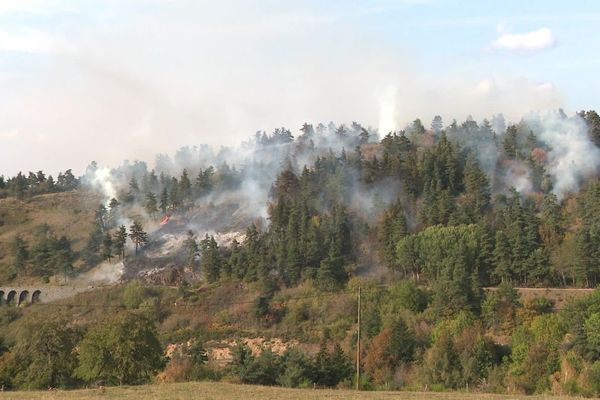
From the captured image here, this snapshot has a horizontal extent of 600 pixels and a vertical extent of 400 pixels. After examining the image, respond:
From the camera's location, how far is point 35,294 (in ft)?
359

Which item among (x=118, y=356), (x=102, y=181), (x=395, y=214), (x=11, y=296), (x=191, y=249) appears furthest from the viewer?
(x=102, y=181)

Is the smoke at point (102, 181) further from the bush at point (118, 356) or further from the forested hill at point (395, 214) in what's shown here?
the bush at point (118, 356)

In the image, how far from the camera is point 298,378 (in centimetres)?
5759

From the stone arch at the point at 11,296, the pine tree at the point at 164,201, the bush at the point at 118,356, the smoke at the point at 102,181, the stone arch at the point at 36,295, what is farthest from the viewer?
the smoke at the point at 102,181

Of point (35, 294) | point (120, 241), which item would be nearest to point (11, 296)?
point (35, 294)

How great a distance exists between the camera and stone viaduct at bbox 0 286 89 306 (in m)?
108

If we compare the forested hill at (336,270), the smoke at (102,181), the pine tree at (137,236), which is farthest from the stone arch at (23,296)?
the smoke at (102,181)

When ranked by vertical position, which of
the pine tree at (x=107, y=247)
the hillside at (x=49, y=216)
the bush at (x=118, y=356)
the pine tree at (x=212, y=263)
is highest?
the hillside at (x=49, y=216)

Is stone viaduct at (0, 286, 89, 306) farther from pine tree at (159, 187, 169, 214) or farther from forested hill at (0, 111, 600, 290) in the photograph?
pine tree at (159, 187, 169, 214)

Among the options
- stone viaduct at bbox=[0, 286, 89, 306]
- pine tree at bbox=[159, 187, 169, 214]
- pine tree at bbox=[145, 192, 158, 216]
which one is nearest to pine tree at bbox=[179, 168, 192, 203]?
pine tree at bbox=[159, 187, 169, 214]

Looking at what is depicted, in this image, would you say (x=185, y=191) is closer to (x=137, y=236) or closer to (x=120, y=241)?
(x=137, y=236)

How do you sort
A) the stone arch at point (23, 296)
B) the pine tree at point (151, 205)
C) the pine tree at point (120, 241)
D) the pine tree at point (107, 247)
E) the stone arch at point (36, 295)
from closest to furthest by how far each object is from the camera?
the stone arch at point (36, 295), the stone arch at point (23, 296), the pine tree at point (107, 247), the pine tree at point (120, 241), the pine tree at point (151, 205)

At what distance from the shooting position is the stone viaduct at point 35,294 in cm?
10812

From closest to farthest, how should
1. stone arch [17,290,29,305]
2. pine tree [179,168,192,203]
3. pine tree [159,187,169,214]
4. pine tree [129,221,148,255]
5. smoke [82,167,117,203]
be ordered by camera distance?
stone arch [17,290,29,305], pine tree [129,221,148,255], pine tree [159,187,169,214], pine tree [179,168,192,203], smoke [82,167,117,203]
